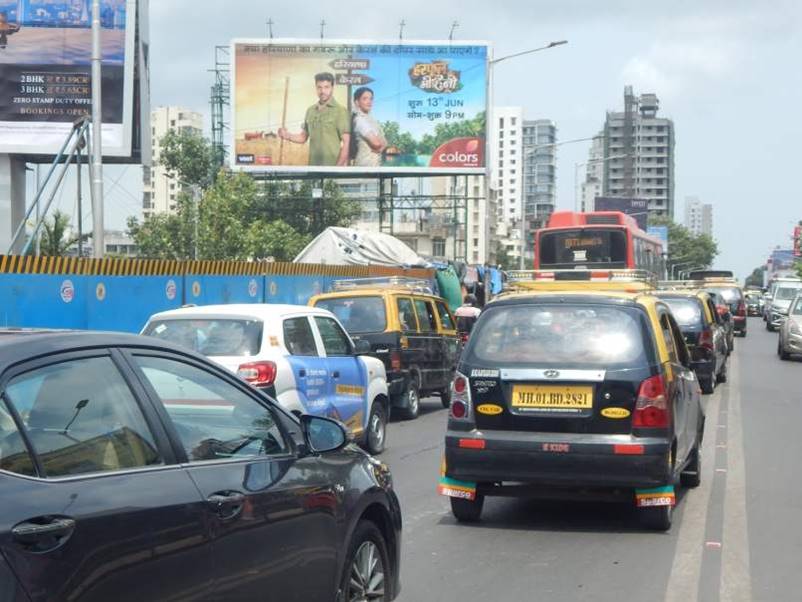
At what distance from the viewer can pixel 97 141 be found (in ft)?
73.2

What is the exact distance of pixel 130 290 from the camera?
19.7 metres

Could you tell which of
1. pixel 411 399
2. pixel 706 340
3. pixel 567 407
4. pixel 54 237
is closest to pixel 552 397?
pixel 567 407

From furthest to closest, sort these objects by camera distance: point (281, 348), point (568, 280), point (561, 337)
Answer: point (568, 280) → point (281, 348) → point (561, 337)

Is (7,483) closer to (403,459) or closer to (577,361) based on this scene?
(577,361)

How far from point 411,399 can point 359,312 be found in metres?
1.49

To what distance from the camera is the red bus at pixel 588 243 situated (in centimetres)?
2925

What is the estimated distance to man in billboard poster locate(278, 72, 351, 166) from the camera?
153 ft

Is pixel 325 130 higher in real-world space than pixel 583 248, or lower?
higher

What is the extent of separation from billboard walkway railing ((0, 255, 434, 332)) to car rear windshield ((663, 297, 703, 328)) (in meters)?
9.03

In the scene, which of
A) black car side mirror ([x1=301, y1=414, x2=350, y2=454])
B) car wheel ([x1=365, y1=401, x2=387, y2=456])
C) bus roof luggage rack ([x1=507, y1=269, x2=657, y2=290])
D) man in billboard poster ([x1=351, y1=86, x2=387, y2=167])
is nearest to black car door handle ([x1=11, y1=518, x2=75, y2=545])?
black car side mirror ([x1=301, y1=414, x2=350, y2=454])

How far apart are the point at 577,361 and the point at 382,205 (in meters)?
44.3

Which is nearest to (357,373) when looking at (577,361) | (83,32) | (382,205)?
(577,361)

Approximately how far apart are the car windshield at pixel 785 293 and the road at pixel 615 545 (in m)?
36.9

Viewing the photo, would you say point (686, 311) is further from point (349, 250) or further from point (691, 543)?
point (349, 250)
